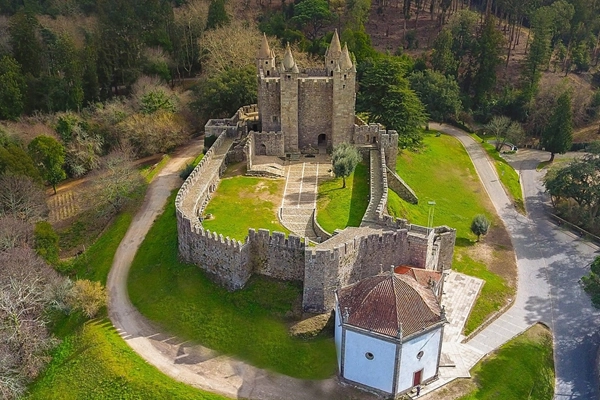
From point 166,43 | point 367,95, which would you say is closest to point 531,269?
point 367,95

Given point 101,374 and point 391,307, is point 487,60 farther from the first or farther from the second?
point 101,374

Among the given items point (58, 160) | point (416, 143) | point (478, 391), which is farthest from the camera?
point (416, 143)

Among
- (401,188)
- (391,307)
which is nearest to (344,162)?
(401,188)

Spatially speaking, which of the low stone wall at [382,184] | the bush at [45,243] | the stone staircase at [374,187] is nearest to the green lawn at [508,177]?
the low stone wall at [382,184]

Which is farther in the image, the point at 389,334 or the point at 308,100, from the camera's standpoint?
the point at 308,100

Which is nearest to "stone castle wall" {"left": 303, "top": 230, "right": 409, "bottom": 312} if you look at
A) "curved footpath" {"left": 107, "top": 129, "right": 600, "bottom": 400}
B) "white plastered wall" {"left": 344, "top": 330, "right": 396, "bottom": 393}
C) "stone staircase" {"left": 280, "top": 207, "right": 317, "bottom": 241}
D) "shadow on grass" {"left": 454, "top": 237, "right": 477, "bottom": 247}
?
"white plastered wall" {"left": 344, "top": 330, "right": 396, "bottom": 393}

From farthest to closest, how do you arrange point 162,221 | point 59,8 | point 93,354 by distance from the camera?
point 59,8 → point 162,221 → point 93,354

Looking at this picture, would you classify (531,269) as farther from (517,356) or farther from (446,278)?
(517,356)

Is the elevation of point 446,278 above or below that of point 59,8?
below
